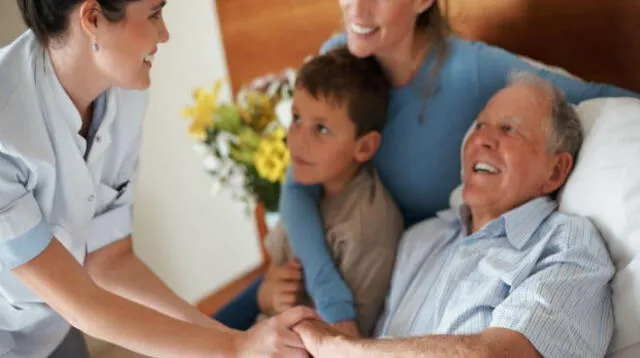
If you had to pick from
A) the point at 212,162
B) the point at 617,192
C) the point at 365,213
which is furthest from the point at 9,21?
the point at 617,192

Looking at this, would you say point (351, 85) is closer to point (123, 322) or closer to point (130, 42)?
point (130, 42)

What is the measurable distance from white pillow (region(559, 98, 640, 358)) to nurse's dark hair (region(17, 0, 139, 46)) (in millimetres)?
933

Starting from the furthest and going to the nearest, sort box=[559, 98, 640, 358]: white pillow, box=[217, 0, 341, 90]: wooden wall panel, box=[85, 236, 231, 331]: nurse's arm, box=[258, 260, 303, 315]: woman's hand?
1. box=[217, 0, 341, 90]: wooden wall panel
2. box=[258, 260, 303, 315]: woman's hand
3. box=[85, 236, 231, 331]: nurse's arm
4. box=[559, 98, 640, 358]: white pillow

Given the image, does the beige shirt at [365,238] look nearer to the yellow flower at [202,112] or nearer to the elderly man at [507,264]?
the elderly man at [507,264]

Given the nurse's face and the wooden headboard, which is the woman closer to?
the wooden headboard

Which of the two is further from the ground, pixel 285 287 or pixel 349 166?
pixel 349 166

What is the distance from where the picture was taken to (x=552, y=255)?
4.21 ft

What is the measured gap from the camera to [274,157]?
1929mm

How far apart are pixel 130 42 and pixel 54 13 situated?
0.42ft

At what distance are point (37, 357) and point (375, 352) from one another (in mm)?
723

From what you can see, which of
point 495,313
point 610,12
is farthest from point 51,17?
point 610,12

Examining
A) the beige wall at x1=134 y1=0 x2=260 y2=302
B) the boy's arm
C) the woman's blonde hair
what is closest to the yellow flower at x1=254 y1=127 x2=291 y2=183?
the boy's arm

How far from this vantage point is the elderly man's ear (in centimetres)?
145

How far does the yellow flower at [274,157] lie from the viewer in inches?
75.6
